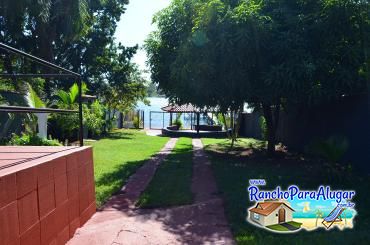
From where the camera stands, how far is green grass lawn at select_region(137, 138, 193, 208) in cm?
685

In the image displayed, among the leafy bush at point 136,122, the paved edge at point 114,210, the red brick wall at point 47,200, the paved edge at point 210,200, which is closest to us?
the red brick wall at point 47,200

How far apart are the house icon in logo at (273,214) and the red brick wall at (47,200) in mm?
2367

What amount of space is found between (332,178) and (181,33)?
21.7ft

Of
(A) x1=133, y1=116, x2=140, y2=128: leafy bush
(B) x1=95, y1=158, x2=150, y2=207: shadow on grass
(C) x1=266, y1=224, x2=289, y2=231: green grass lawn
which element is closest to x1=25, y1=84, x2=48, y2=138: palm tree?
(B) x1=95, y1=158, x2=150, y2=207: shadow on grass

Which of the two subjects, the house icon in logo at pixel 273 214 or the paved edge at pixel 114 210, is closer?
the paved edge at pixel 114 210

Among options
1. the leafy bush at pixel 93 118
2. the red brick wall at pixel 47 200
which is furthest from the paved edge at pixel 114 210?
the leafy bush at pixel 93 118

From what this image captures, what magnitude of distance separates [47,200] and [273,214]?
295 cm

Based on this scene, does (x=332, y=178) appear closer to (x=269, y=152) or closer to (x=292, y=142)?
(x=269, y=152)

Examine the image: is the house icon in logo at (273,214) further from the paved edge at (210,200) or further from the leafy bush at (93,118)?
the leafy bush at (93,118)

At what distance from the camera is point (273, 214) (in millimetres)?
5426

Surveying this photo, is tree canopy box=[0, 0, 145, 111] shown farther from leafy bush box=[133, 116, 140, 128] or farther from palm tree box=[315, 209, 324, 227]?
palm tree box=[315, 209, 324, 227]

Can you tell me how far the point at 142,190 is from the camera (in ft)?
26.1

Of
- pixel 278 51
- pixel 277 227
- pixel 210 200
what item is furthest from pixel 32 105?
pixel 277 227

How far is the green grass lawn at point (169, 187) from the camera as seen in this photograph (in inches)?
270
